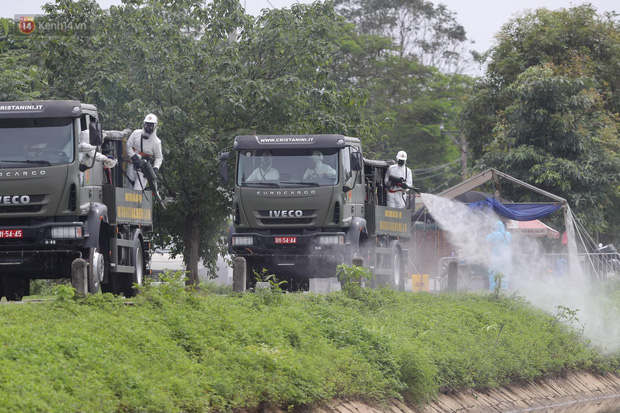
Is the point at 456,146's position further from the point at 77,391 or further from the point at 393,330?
the point at 77,391

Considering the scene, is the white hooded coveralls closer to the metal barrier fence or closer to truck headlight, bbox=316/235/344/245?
the metal barrier fence

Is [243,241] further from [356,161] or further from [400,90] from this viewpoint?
[400,90]

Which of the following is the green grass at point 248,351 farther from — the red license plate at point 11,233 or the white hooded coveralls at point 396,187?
the white hooded coveralls at point 396,187

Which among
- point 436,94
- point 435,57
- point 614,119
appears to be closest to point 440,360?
point 614,119

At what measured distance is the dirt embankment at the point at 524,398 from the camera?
12.0 metres

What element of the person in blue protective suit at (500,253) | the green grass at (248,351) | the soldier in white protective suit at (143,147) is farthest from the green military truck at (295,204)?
the person in blue protective suit at (500,253)

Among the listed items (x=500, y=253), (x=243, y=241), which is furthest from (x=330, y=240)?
(x=500, y=253)

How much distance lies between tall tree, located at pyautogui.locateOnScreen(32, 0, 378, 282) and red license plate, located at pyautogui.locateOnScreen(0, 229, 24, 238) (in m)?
7.76

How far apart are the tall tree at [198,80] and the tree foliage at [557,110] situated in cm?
1044

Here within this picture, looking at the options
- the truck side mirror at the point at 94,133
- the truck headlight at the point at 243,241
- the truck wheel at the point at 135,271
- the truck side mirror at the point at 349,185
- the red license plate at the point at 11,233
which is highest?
the truck side mirror at the point at 94,133

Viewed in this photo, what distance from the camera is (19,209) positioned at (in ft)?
49.7

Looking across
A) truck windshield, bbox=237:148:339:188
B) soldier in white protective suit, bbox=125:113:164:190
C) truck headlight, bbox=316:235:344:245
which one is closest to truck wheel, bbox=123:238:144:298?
soldier in white protective suit, bbox=125:113:164:190

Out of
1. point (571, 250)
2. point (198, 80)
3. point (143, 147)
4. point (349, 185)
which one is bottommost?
point (571, 250)

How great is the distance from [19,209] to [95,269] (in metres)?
1.42
